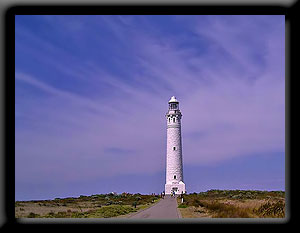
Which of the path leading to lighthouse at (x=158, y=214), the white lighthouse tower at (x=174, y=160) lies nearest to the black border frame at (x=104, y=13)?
the path leading to lighthouse at (x=158, y=214)

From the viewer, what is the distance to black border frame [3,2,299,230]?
1220cm

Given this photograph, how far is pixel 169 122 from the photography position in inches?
1768

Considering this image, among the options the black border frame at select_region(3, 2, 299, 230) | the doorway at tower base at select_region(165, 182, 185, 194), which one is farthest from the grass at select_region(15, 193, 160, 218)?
the doorway at tower base at select_region(165, 182, 185, 194)

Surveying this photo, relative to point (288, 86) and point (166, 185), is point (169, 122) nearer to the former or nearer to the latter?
point (166, 185)

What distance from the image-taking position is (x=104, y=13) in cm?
1261

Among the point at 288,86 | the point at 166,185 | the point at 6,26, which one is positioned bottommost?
the point at 166,185

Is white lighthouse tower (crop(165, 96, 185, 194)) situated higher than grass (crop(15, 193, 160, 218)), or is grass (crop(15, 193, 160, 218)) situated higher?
white lighthouse tower (crop(165, 96, 185, 194))

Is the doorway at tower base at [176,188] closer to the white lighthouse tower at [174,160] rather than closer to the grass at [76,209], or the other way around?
the white lighthouse tower at [174,160]

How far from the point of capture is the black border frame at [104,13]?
12203 mm

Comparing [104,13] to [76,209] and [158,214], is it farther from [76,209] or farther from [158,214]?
[76,209]

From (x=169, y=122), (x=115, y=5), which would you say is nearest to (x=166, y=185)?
(x=169, y=122)

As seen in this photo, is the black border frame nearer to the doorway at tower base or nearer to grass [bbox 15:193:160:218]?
grass [bbox 15:193:160:218]
